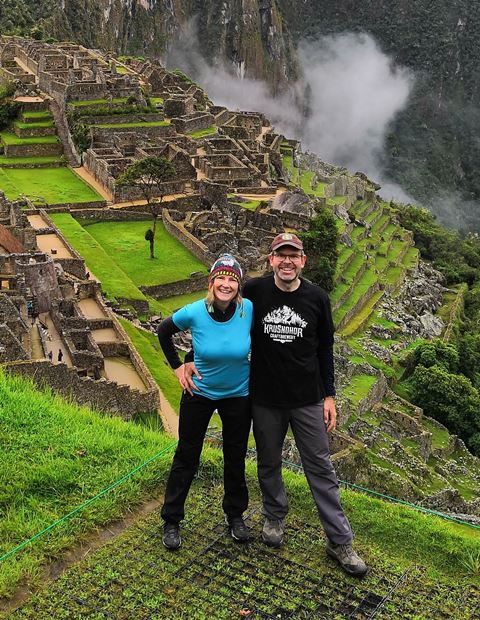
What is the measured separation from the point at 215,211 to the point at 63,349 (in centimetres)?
1884

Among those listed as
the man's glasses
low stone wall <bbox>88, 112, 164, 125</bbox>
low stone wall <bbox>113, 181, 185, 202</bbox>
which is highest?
the man's glasses

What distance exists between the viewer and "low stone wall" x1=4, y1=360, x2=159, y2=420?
43.0ft

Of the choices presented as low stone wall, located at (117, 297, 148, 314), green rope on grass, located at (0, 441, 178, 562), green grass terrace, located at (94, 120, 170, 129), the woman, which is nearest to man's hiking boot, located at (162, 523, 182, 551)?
the woman

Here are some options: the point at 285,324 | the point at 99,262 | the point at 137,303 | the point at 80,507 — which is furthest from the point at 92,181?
the point at 285,324

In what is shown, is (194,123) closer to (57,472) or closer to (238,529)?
(57,472)

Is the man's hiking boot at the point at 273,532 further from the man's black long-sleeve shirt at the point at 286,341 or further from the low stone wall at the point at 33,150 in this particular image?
the low stone wall at the point at 33,150

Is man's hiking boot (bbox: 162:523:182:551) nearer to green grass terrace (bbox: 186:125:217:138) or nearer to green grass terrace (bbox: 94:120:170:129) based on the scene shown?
green grass terrace (bbox: 94:120:170:129)

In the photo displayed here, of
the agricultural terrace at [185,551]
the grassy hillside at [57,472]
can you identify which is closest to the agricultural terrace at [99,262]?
the grassy hillside at [57,472]

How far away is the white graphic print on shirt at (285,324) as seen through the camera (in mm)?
5637

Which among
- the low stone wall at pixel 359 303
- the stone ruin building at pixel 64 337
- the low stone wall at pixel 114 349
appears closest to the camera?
the stone ruin building at pixel 64 337

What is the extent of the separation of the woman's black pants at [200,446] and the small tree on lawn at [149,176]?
92.7 feet

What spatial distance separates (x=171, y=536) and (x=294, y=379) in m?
1.47

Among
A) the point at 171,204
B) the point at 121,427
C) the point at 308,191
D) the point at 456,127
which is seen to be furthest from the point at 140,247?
the point at 456,127

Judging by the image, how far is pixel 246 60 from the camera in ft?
534
